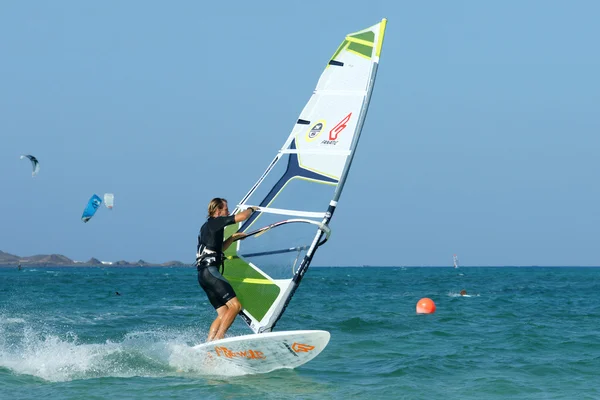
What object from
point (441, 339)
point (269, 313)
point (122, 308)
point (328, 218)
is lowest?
point (122, 308)

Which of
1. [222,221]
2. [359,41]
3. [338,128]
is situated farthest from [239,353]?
[359,41]

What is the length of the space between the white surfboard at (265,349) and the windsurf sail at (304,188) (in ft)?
1.06

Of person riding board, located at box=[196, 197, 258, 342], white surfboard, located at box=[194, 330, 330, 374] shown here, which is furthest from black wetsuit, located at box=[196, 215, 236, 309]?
white surfboard, located at box=[194, 330, 330, 374]

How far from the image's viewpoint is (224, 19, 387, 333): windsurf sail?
8227mm

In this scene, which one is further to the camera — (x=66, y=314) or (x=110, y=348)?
(x=66, y=314)

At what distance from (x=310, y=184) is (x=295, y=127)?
0.64 metres

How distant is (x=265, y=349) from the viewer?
27.0 feet

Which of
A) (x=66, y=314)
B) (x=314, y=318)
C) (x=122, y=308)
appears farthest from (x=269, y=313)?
(x=122, y=308)

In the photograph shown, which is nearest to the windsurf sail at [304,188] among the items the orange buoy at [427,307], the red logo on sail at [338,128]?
the red logo on sail at [338,128]

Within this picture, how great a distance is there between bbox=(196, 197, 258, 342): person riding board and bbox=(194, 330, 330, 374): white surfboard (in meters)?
0.21

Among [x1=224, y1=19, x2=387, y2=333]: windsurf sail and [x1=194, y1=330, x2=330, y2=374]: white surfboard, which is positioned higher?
[x1=224, y1=19, x2=387, y2=333]: windsurf sail

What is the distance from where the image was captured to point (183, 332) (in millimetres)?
13914

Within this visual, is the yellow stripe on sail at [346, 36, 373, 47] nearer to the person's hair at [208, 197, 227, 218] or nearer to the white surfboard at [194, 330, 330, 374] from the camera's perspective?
the person's hair at [208, 197, 227, 218]

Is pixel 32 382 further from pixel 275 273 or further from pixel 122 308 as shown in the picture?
pixel 122 308
